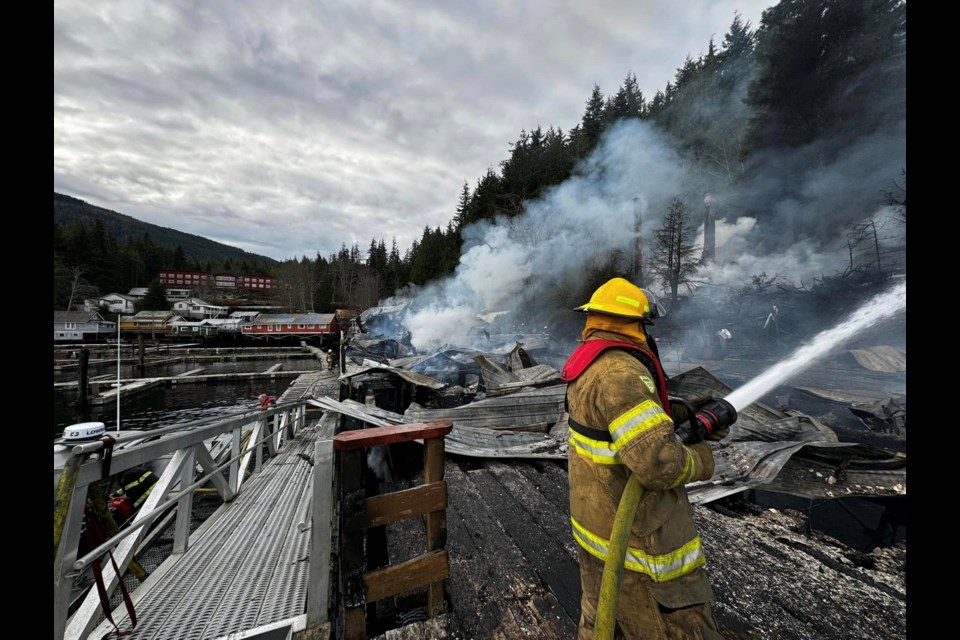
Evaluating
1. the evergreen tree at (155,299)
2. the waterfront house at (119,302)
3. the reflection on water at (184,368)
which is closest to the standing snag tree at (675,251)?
the reflection on water at (184,368)

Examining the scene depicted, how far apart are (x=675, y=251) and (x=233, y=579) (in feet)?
73.8

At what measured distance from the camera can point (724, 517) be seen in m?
3.64

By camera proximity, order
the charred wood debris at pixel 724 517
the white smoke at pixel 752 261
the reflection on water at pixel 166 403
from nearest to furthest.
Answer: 1. the charred wood debris at pixel 724 517
2. the white smoke at pixel 752 261
3. the reflection on water at pixel 166 403

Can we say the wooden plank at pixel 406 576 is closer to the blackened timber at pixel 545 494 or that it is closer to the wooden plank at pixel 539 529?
the wooden plank at pixel 539 529

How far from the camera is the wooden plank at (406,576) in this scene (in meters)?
1.88

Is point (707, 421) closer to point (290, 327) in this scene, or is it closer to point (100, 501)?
point (100, 501)

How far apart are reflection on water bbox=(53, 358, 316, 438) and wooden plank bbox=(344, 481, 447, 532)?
17.0m

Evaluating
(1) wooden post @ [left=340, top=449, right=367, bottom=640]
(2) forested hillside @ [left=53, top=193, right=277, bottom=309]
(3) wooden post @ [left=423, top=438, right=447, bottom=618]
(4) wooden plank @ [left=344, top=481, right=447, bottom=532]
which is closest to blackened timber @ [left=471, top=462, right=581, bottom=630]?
(3) wooden post @ [left=423, top=438, right=447, bottom=618]

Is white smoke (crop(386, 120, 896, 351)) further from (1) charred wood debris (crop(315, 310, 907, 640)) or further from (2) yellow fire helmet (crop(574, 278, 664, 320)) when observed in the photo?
(2) yellow fire helmet (crop(574, 278, 664, 320))

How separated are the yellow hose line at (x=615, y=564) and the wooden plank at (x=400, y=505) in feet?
3.04

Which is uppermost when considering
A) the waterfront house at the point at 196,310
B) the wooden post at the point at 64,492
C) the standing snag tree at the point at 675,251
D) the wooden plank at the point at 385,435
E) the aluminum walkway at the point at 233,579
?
the standing snag tree at the point at 675,251

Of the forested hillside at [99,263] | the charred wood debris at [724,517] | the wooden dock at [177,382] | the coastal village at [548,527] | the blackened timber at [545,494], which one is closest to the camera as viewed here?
the coastal village at [548,527]

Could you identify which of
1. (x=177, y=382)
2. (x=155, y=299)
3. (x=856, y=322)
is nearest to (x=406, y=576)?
(x=856, y=322)

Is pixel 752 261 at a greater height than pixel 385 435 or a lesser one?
greater
